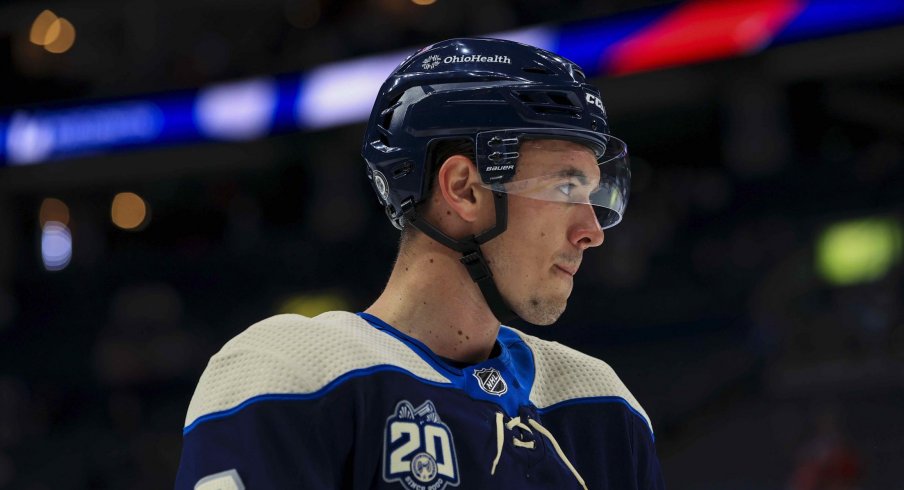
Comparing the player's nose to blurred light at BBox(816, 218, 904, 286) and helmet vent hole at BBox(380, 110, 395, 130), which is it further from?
blurred light at BBox(816, 218, 904, 286)

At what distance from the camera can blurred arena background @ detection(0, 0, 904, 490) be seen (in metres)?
8.79

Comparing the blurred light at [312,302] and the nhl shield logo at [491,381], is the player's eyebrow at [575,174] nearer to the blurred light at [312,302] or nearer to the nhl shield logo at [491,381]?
the nhl shield logo at [491,381]

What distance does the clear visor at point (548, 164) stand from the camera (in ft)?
6.67

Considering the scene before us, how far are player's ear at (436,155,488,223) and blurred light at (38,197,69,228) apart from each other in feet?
41.9

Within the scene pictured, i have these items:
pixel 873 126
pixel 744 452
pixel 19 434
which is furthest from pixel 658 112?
pixel 19 434

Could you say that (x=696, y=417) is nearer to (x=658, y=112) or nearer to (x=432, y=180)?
(x=658, y=112)

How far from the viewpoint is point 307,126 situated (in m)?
12.2

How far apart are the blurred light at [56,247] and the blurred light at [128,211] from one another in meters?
0.66

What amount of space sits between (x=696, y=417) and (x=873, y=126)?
3.60 metres

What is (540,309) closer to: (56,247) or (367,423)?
(367,423)

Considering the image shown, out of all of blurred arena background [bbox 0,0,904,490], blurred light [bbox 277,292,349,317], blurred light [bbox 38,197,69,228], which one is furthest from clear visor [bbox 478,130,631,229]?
blurred light [bbox 38,197,69,228]

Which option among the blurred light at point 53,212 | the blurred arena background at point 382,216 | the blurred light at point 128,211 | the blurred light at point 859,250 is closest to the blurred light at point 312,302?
the blurred arena background at point 382,216

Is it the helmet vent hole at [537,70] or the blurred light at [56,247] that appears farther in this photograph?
the blurred light at [56,247]

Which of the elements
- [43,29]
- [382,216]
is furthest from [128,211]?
[382,216]
